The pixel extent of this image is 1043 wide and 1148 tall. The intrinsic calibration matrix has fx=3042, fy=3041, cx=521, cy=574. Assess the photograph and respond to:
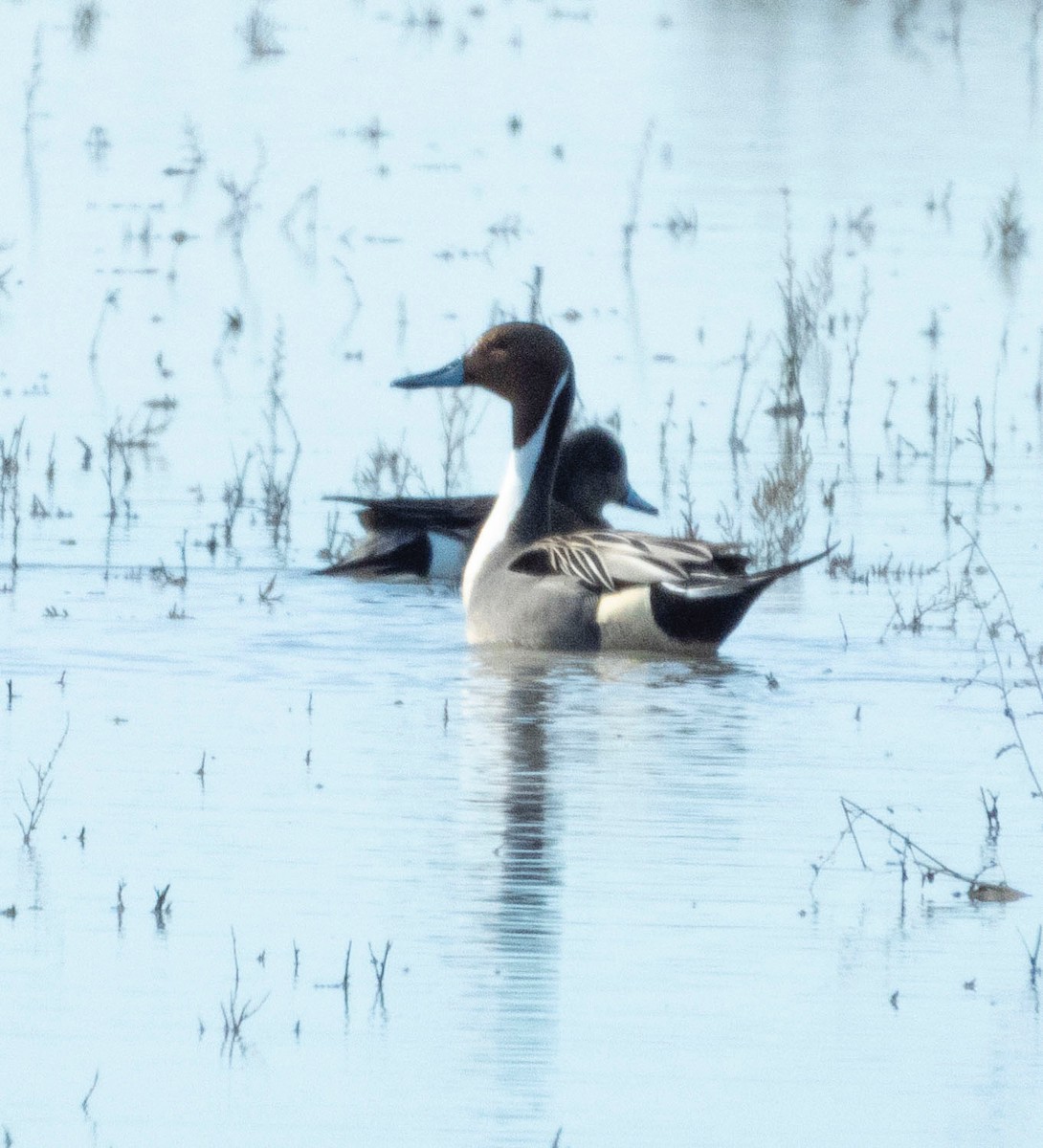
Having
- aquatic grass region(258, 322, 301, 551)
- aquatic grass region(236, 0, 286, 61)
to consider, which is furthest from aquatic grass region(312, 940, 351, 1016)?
aquatic grass region(236, 0, 286, 61)

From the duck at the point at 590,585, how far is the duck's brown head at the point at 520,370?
163mm

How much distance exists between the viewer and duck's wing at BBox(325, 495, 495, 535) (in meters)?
10.7

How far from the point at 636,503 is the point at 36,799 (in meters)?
4.66

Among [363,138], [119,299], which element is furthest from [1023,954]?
[363,138]

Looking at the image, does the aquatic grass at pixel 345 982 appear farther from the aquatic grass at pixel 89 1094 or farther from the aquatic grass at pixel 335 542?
the aquatic grass at pixel 335 542

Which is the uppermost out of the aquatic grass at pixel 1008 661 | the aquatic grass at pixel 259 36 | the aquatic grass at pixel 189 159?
the aquatic grass at pixel 259 36

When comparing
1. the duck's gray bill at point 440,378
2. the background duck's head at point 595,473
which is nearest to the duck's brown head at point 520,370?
the duck's gray bill at point 440,378

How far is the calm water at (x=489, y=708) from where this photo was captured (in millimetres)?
5074

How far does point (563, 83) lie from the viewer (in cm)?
2875

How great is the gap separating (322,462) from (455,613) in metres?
2.31

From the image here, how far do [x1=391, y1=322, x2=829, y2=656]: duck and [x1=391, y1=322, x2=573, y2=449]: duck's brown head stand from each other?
0.54ft

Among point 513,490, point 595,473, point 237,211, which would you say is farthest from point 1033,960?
point 237,211

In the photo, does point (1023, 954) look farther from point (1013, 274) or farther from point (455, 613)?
point (1013, 274)

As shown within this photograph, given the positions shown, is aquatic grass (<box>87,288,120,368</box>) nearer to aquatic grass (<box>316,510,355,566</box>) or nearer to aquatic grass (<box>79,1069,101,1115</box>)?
aquatic grass (<box>316,510,355,566</box>)
